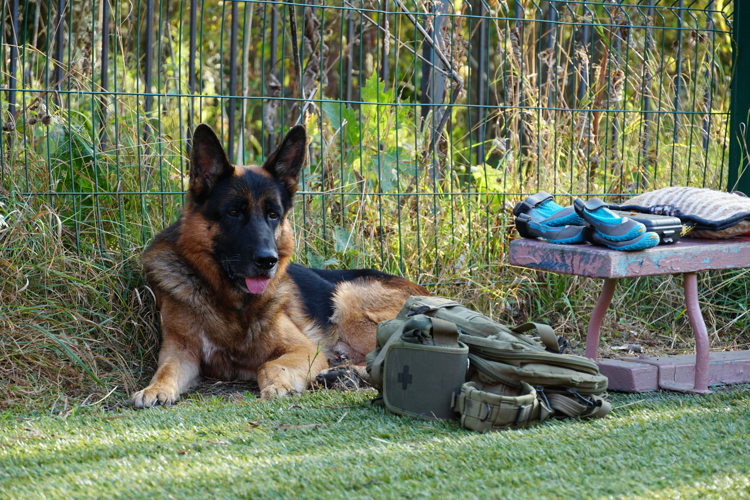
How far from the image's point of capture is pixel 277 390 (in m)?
2.86

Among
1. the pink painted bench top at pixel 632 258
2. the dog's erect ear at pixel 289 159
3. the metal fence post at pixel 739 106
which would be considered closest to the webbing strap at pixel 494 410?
the pink painted bench top at pixel 632 258

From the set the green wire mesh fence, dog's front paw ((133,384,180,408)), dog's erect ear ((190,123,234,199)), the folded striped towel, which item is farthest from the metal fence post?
dog's front paw ((133,384,180,408))

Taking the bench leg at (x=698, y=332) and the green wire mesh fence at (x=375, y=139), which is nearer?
the bench leg at (x=698, y=332)

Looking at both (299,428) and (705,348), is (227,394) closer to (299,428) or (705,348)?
(299,428)

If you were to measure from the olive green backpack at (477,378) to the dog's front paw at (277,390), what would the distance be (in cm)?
60

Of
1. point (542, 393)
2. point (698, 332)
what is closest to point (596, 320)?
point (698, 332)

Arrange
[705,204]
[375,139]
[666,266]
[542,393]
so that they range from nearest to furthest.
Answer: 1. [542,393]
2. [666,266]
3. [705,204]
4. [375,139]

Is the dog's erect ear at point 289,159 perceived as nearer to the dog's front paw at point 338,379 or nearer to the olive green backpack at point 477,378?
the dog's front paw at point 338,379

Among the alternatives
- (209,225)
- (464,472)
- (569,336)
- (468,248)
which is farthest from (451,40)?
(464,472)

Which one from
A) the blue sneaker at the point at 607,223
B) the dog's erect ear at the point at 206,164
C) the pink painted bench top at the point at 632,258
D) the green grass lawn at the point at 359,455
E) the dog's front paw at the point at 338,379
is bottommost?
the dog's front paw at the point at 338,379

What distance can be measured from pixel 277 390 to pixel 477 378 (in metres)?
0.94

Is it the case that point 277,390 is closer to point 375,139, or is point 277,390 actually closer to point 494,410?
point 494,410

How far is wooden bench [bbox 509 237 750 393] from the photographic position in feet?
8.46

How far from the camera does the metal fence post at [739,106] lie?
4.25m
